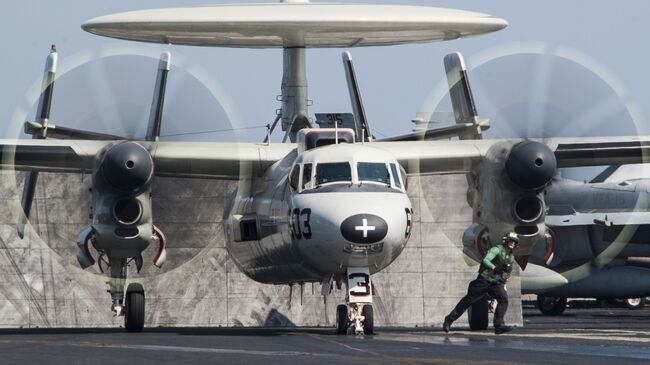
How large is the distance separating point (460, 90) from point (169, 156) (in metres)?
7.77

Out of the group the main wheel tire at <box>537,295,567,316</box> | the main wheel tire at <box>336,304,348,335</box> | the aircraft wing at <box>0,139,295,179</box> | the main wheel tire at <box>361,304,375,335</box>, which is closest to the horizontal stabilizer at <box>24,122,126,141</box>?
the aircraft wing at <box>0,139,295,179</box>

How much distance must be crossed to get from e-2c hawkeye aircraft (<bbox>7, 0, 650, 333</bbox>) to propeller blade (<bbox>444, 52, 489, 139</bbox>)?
0.04m

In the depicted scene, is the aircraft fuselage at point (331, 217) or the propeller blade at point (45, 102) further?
the propeller blade at point (45, 102)

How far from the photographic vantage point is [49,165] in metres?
25.4

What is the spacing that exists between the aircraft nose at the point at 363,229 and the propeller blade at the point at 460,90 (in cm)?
948

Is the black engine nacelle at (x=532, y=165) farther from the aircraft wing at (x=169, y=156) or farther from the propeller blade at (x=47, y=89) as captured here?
the propeller blade at (x=47, y=89)

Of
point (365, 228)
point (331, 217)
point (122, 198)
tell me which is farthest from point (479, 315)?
point (122, 198)

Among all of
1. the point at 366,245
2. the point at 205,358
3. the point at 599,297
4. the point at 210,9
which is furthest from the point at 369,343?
the point at 599,297

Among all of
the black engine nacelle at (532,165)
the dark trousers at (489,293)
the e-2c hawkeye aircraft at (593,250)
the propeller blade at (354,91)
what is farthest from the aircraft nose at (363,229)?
the e-2c hawkeye aircraft at (593,250)

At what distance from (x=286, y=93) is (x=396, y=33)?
9.99 ft

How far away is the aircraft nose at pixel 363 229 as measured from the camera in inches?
770

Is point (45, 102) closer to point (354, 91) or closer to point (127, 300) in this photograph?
point (127, 300)

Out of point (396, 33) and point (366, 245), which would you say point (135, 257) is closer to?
point (366, 245)

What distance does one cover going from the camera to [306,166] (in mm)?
21641
